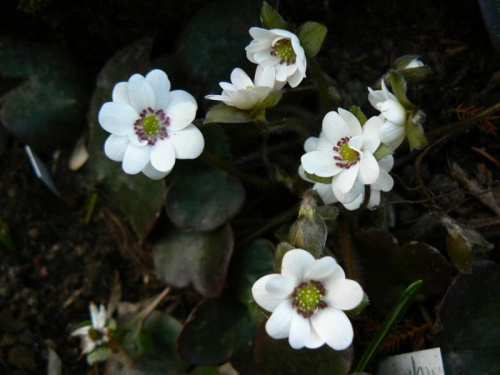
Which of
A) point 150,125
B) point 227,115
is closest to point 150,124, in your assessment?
point 150,125

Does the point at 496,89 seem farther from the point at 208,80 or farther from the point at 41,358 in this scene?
the point at 41,358

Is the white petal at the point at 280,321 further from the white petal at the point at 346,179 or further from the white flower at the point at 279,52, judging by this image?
the white flower at the point at 279,52

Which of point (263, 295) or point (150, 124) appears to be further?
point (150, 124)

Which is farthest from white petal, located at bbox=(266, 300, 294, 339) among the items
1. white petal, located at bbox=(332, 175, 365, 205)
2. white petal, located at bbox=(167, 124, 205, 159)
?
white petal, located at bbox=(167, 124, 205, 159)

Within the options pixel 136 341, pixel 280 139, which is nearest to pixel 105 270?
pixel 136 341

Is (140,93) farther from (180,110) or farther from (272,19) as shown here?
(272,19)
